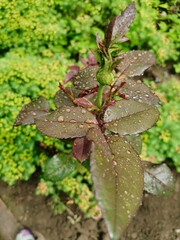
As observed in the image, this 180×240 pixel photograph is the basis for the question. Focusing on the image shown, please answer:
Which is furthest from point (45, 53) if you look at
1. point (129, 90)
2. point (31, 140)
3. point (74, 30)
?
point (129, 90)

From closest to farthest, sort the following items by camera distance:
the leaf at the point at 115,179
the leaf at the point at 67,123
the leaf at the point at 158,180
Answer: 1. the leaf at the point at 115,179
2. the leaf at the point at 67,123
3. the leaf at the point at 158,180

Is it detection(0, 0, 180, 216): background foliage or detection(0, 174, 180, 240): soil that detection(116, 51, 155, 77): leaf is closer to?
detection(0, 0, 180, 216): background foliage

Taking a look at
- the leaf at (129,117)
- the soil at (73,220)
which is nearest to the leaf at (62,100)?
the leaf at (129,117)

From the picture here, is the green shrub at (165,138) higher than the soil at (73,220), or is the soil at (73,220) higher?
the green shrub at (165,138)

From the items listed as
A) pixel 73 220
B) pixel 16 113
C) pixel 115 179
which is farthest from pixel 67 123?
pixel 73 220

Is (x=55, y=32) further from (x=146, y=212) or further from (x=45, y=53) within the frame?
(x=146, y=212)

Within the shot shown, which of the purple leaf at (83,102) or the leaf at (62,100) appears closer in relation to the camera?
the purple leaf at (83,102)

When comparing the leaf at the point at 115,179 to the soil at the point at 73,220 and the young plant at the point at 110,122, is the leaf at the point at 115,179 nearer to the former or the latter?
the young plant at the point at 110,122
